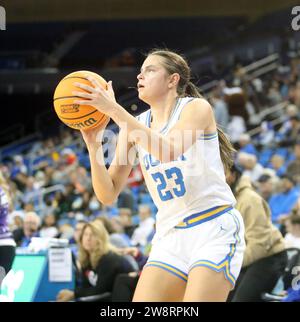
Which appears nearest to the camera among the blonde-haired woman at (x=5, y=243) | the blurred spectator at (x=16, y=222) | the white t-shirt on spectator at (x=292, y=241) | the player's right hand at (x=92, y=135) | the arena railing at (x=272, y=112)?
the player's right hand at (x=92, y=135)

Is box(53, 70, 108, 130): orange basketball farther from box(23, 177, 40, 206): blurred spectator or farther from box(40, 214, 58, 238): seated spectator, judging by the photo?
box(23, 177, 40, 206): blurred spectator

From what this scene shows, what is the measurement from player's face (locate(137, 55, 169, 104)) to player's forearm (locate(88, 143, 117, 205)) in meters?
0.38

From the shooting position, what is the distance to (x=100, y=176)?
3953 mm

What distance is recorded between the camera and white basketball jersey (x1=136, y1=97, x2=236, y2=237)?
12.4ft

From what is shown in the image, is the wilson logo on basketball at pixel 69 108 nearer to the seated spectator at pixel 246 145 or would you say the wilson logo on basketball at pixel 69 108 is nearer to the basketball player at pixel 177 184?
the basketball player at pixel 177 184

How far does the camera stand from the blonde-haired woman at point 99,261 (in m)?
6.86

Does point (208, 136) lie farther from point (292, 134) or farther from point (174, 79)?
point (292, 134)

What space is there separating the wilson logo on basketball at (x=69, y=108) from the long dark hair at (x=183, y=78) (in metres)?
0.55

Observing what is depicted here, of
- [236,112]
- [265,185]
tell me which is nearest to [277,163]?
[265,185]

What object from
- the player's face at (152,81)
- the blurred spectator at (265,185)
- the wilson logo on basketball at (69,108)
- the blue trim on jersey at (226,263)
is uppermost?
the player's face at (152,81)

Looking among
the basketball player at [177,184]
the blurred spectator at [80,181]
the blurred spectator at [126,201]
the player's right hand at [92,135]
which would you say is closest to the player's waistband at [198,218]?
the basketball player at [177,184]

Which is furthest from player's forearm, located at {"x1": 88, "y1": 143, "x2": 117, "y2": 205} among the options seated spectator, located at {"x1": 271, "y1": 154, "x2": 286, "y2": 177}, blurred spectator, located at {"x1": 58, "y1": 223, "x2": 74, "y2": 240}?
seated spectator, located at {"x1": 271, "y1": 154, "x2": 286, "y2": 177}

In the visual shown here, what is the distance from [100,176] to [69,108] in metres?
0.41

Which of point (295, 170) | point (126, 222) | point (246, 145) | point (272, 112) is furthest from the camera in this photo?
point (272, 112)
